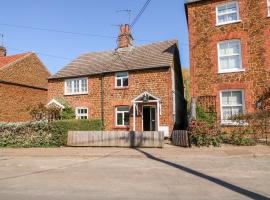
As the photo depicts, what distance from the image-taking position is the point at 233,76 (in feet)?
58.6

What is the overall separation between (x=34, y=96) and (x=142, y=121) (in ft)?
48.9

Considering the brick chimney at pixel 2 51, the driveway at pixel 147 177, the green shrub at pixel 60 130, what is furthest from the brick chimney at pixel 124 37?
the brick chimney at pixel 2 51

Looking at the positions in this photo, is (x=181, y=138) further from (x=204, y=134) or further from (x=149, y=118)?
(x=149, y=118)

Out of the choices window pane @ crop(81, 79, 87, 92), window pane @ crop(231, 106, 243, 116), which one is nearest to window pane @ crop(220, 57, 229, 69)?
window pane @ crop(231, 106, 243, 116)

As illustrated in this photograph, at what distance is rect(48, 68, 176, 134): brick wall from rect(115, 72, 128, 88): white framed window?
34 centimetres

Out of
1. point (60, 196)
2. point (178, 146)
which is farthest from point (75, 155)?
point (60, 196)

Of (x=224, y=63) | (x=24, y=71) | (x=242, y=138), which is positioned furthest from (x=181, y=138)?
(x=24, y=71)

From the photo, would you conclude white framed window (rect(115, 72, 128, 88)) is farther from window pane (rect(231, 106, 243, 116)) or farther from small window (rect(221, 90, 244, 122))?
window pane (rect(231, 106, 243, 116))

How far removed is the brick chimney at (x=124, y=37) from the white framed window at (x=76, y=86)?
16.6 ft

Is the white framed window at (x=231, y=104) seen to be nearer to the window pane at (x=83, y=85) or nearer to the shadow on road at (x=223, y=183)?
the shadow on road at (x=223, y=183)

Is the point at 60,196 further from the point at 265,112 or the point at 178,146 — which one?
the point at 265,112

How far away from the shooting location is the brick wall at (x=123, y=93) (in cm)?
2033

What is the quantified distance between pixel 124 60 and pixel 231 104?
10167 millimetres

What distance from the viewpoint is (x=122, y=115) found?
868 inches
